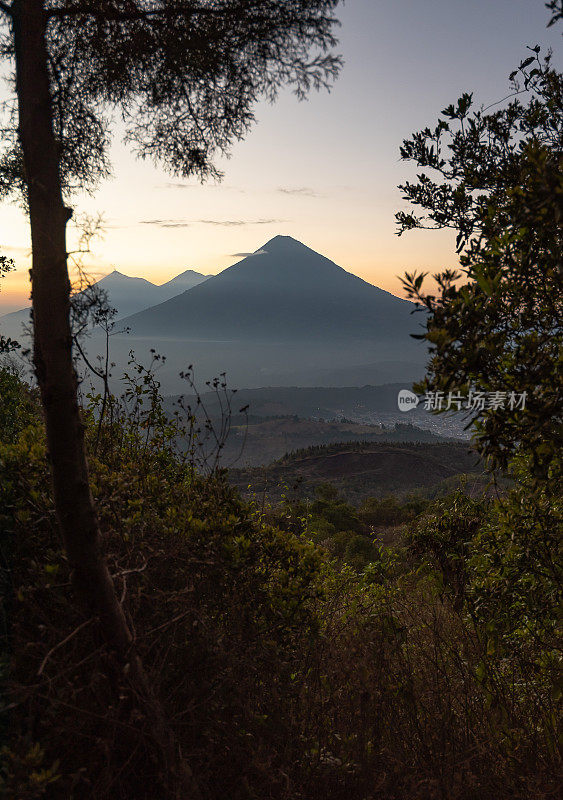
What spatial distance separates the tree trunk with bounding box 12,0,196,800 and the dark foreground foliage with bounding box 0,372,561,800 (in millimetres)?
119

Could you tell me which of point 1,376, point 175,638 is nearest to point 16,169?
point 175,638

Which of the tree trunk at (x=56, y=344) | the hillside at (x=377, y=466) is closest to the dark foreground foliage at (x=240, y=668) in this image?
the tree trunk at (x=56, y=344)

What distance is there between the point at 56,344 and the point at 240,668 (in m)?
2.33

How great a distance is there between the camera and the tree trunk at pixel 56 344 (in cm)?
254

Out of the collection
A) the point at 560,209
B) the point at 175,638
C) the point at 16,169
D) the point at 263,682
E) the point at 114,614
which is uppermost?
the point at 16,169

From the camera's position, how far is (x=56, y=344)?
Answer: 2551mm

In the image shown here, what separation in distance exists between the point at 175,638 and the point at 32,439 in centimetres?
240

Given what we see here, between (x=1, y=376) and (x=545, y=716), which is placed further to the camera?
(x=1, y=376)

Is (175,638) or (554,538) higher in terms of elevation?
(554,538)

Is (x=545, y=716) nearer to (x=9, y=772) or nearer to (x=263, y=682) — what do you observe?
(x=263, y=682)

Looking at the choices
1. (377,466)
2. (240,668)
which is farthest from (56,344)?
(377,466)

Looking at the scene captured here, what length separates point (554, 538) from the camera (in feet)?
10.9

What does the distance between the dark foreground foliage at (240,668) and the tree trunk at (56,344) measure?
12 cm

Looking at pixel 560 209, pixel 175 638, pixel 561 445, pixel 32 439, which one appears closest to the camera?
pixel 560 209
